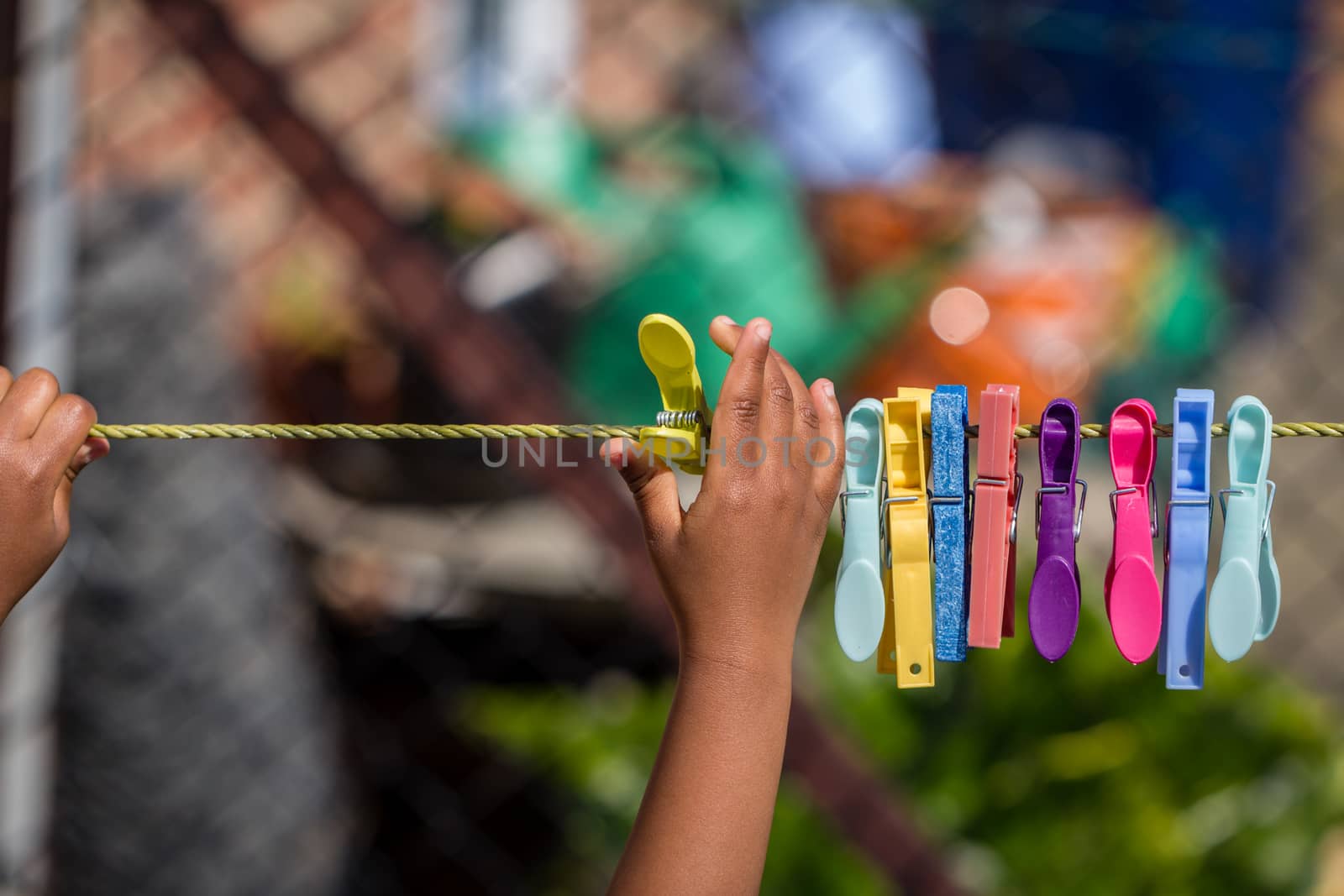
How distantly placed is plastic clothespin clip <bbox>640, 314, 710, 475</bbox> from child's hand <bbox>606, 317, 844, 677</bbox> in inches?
0.5

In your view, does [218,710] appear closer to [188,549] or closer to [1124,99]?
[188,549]

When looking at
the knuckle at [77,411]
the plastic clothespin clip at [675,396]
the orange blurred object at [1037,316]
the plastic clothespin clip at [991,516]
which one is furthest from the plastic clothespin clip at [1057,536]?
the orange blurred object at [1037,316]

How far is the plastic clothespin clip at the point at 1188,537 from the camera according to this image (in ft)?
1.23

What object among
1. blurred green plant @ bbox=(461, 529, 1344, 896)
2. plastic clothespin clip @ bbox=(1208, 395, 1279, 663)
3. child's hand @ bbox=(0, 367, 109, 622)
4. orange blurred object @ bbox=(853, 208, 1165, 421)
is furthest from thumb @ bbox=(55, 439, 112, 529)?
orange blurred object @ bbox=(853, 208, 1165, 421)

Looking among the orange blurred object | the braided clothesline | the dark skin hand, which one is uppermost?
the orange blurred object

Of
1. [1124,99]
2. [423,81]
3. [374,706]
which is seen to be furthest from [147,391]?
[1124,99]

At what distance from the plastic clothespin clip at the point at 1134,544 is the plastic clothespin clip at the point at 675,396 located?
150 millimetres

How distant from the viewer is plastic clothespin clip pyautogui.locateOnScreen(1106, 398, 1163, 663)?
0.38m

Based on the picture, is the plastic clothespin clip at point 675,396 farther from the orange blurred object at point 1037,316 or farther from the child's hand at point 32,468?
the orange blurred object at point 1037,316

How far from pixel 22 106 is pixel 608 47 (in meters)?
1.16

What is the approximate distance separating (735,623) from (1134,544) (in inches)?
5.8

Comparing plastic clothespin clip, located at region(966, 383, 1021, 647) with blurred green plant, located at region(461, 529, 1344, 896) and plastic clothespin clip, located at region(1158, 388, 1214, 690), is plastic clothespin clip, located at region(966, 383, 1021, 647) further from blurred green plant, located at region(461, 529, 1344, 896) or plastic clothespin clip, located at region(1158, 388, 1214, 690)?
blurred green plant, located at region(461, 529, 1344, 896)

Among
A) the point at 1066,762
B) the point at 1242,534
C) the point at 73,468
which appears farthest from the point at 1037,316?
the point at 73,468

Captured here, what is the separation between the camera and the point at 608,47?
68.1 inches
